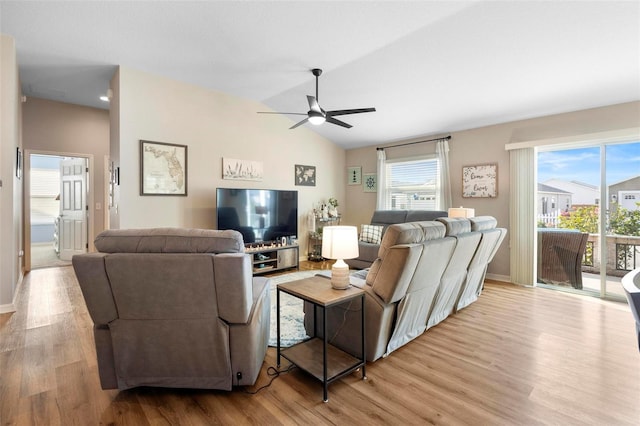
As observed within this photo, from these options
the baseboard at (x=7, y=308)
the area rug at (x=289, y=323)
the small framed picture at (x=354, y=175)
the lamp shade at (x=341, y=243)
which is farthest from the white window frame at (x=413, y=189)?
the baseboard at (x=7, y=308)

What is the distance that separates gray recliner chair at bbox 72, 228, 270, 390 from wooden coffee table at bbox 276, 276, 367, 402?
0.33 meters

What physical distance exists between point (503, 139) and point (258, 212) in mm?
4016

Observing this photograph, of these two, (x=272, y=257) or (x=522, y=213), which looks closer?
(x=522, y=213)

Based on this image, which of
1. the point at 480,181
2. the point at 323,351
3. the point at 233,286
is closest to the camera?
the point at 233,286

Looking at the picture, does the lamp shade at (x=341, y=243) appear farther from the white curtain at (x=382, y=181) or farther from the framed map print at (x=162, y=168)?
the white curtain at (x=382, y=181)

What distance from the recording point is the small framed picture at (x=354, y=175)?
6656 millimetres

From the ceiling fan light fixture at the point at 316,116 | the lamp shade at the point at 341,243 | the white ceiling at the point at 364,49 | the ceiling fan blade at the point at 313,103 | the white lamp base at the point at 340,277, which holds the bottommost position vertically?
the white lamp base at the point at 340,277

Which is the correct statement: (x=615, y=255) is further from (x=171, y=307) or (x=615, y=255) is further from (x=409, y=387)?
(x=171, y=307)

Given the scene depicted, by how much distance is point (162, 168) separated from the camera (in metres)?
4.17

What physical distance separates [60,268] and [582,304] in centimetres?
785

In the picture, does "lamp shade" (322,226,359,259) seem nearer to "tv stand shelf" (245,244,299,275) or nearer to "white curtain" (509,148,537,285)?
"tv stand shelf" (245,244,299,275)

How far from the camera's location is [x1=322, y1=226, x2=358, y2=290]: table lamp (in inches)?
81.6

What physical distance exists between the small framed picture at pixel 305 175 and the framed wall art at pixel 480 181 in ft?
9.25

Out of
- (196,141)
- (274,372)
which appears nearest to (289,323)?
(274,372)
